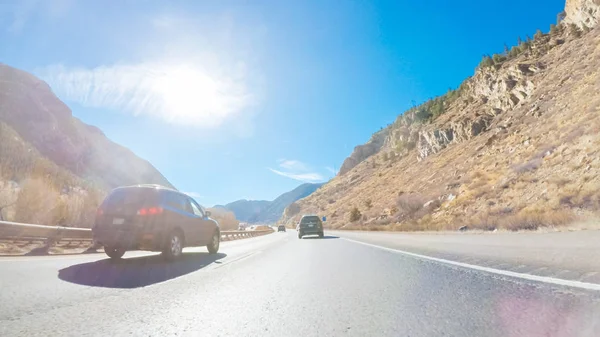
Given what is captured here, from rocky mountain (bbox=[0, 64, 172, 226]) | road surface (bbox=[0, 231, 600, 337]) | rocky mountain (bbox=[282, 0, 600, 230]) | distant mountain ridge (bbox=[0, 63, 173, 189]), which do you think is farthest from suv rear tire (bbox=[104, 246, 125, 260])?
distant mountain ridge (bbox=[0, 63, 173, 189])

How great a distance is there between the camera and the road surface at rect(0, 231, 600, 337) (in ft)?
10.8

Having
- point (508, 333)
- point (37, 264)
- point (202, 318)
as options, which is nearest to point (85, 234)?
point (37, 264)

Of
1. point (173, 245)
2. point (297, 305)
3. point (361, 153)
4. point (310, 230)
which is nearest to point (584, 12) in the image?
point (310, 230)

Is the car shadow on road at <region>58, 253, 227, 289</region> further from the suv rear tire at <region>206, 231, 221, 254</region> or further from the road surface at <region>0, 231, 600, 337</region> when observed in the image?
the suv rear tire at <region>206, 231, 221, 254</region>

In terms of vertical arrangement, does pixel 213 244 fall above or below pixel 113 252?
above

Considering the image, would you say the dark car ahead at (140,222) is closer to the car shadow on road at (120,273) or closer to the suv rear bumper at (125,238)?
the suv rear bumper at (125,238)

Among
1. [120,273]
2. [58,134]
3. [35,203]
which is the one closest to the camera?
[120,273]

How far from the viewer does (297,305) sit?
4.38 metres

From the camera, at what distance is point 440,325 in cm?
333

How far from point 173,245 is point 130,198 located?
163cm

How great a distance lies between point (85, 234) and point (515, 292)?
13220 millimetres

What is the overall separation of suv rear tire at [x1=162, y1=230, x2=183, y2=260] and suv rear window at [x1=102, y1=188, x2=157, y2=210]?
1064 millimetres

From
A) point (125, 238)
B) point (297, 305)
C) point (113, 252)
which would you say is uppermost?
point (125, 238)

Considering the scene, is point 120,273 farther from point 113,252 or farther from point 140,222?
point 113,252
